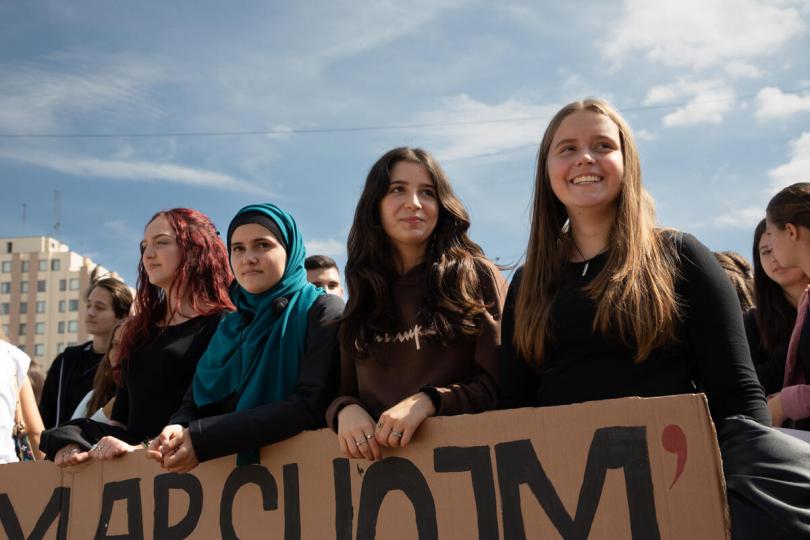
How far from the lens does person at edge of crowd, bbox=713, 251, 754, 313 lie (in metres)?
4.77

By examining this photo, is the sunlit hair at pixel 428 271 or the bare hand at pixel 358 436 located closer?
the bare hand at pixel 358 436

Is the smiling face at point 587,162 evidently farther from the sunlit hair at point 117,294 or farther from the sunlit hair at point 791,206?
the sunlit hair at point 117,294

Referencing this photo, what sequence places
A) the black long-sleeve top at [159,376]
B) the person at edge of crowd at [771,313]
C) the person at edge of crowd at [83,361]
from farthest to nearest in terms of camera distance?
the person at edge of crowd at [83,361] → the person at edge of crowd at [771,313] → the black long-sleeve top at [159,376]

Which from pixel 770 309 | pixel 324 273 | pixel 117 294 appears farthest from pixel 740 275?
pixel 117 294

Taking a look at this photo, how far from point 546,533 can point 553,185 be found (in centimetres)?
112

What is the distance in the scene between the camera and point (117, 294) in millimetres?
5512

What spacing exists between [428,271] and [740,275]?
2824 mm

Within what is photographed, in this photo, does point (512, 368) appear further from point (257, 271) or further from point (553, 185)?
point (257, 271)

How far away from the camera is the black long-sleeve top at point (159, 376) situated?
11.1 feet

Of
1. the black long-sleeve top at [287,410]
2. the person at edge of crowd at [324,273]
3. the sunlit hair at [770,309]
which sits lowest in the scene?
the black long-sleeve top at [287,410]

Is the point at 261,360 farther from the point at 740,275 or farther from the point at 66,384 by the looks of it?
the point at 740,275

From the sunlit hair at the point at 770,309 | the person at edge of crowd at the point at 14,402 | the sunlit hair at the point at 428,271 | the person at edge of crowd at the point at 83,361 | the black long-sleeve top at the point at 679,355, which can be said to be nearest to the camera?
the black long-sleeve top at the point at 679,355

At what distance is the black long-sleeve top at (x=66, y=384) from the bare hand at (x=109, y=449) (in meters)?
2.04

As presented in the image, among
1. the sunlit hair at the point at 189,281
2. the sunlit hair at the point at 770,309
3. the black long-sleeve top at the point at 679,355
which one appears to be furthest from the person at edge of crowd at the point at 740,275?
the sunlit hair at the point at 189,281
